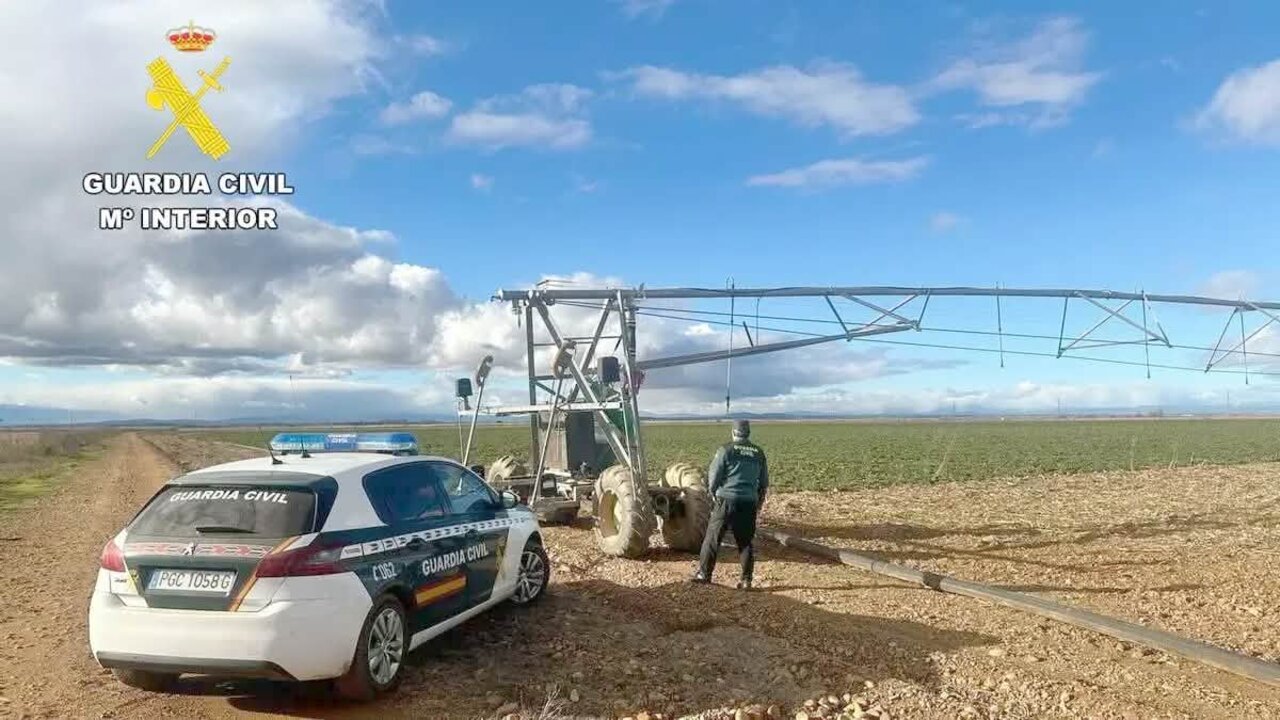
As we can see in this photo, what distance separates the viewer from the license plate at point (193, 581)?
563 centimetres

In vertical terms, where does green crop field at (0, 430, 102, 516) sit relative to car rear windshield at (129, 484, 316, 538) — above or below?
below

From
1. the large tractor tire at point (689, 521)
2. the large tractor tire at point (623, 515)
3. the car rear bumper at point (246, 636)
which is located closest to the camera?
the car rear bumper at point (246, 636)

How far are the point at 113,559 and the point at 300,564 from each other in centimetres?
137

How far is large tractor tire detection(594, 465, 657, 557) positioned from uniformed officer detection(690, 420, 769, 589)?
1522 millimetres

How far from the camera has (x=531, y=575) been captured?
28.6ft

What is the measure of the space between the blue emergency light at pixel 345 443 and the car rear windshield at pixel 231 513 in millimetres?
1276

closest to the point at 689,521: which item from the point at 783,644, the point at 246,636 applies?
the point at 783,644

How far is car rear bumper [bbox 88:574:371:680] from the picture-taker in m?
5.50

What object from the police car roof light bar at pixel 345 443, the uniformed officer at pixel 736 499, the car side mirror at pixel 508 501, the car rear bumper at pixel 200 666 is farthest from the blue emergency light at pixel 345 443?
the uniformed officer at pixel 736 499

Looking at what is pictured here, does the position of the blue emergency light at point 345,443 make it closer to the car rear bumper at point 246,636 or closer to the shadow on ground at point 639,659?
the shadow on ground at point 639,659

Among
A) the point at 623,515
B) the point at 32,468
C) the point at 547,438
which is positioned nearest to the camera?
the point at 623,515

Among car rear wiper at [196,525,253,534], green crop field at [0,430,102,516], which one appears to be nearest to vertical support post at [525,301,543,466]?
car rear wiper at [196,525,253,534]

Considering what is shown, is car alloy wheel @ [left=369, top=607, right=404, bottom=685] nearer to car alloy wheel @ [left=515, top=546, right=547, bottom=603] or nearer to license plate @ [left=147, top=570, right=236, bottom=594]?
license plate @ [left=147, top=570, right=236, bottom=594]

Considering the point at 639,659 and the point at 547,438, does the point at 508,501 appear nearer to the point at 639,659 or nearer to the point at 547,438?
the point at 639,659
